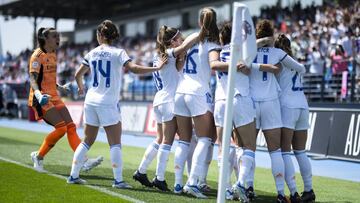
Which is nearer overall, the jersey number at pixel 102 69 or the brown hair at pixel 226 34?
the brown hair at pixel 226 34

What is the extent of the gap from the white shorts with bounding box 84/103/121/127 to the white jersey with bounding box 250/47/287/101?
1919 millimetres

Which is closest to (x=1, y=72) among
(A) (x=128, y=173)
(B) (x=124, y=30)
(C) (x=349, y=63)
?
(B) (x=124, y=30)

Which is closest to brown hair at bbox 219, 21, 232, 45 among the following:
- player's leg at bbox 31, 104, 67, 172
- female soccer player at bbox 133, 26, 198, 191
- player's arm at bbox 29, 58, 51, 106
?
female soccer player at bbox 133, 26, 198, 191

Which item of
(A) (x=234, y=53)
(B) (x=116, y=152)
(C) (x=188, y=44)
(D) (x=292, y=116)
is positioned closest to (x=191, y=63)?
(C) (x=188, y=44)

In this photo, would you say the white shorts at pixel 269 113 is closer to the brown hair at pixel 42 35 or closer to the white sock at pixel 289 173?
the white sock at pixel 289 173

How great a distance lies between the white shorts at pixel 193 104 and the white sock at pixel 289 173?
3.58ft

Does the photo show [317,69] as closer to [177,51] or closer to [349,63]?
[349,63]

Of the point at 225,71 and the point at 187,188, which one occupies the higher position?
the point at 225,71

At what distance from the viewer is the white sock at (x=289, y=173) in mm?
7910

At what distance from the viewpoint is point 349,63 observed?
1675 centimetres

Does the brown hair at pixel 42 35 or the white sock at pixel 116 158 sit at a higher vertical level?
the brown hair at pixel 42 35

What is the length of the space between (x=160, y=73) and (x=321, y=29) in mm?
12932

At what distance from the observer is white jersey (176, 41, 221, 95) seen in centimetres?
795

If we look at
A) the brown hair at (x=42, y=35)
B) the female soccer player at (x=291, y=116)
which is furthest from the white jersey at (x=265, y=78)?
the brown hair at (x=42, y=35)
